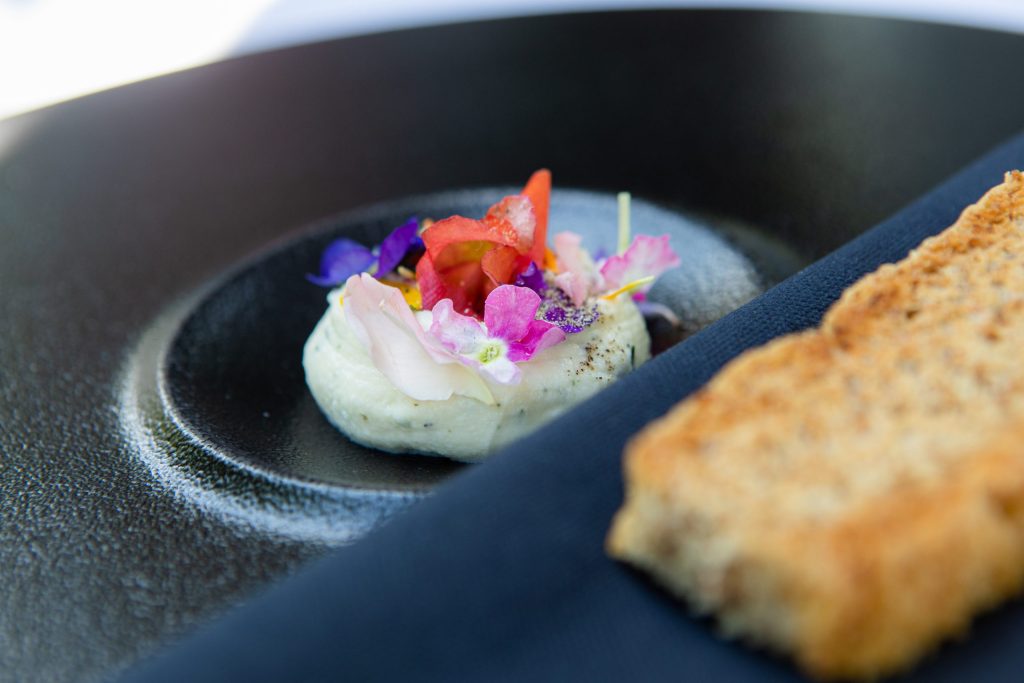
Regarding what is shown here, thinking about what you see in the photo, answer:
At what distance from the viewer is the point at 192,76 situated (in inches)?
113

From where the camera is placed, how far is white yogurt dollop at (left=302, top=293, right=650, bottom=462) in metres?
1.70

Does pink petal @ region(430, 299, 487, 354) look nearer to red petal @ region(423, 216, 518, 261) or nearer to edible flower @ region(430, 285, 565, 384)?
edible flower @ region(430, 285, 565, 384)

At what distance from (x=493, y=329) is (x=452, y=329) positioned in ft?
0.24

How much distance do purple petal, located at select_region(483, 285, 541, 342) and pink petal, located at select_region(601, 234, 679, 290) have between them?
12.3 inches

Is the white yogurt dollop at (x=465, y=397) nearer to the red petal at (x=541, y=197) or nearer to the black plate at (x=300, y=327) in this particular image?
the black plate at (x=300, y=327)

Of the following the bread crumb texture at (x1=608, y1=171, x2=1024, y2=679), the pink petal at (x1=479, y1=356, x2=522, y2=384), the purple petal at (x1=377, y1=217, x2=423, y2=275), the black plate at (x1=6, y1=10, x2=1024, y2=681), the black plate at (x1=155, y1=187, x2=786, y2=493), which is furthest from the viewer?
the black plate at (x1=6, y1=10, x2=1024, y2=681)

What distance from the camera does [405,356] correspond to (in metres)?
1.67

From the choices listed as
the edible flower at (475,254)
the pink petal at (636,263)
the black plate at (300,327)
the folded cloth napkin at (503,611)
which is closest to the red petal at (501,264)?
the edible flower at (475,254)

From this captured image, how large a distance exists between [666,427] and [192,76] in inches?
91.1

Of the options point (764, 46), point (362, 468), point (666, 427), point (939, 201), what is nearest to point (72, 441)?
point (362, 468)

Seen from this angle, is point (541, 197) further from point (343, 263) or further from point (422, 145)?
point (422, 145)

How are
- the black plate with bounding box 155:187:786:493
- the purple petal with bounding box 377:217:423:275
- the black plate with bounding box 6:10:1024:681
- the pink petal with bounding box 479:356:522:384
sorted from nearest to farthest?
the pink petal with bounding box 479:356:522:384 < the black plate with bounding box 155:187:786:493 < the purple petal with bounding box 377:217:423:275 < the black plate with bounding box 6:10:1024:681

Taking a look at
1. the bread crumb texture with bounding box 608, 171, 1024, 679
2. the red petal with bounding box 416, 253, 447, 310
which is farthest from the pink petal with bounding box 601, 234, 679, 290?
the bread crumb texture with bounding box 608, 171, 1024, 679

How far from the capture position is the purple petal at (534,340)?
1.67 metres
